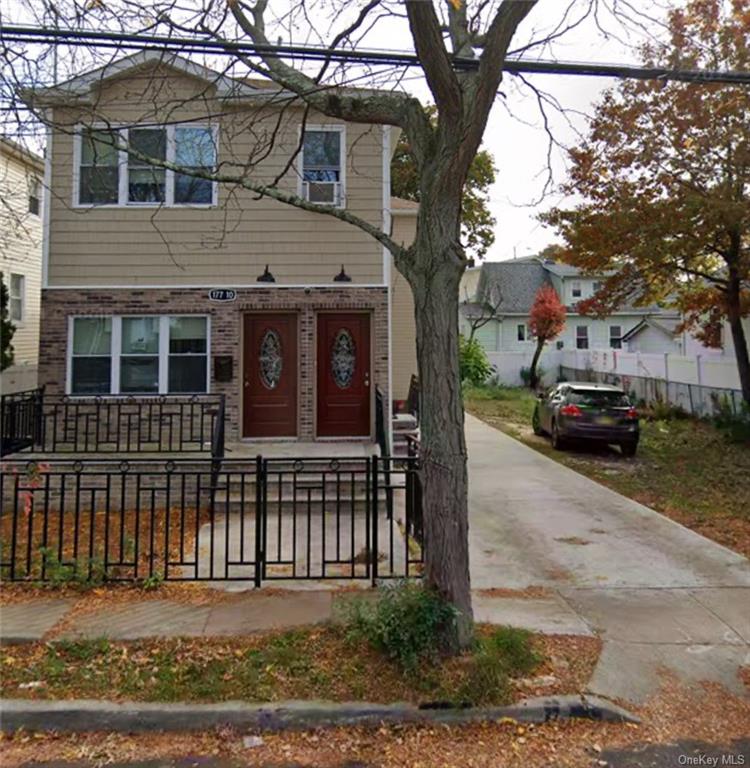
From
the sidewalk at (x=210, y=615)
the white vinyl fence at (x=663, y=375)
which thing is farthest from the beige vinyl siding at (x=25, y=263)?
the white vinyl fence at (x=663, y=375)

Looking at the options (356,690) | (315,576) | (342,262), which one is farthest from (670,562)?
(342,262)

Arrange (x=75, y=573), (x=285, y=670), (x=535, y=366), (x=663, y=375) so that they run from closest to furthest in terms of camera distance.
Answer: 1. (x=285, y=670)
2. (x=75, y=573)
3. (x=663, y=375)
4. (x=535, y=366)

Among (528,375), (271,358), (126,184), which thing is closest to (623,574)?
(271,358)

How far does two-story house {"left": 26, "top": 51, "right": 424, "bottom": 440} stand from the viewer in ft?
32.6

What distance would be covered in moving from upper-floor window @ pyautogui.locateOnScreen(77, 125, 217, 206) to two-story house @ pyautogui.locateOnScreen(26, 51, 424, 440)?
0.08 feet

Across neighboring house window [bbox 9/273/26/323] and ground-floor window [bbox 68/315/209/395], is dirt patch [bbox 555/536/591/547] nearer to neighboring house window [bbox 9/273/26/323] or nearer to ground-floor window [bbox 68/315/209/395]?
ground-floor window [bbox 68/315/209/395]

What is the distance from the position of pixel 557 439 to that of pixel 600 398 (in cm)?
132

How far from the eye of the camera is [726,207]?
11766mm

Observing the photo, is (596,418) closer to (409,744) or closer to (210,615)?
(210,615)

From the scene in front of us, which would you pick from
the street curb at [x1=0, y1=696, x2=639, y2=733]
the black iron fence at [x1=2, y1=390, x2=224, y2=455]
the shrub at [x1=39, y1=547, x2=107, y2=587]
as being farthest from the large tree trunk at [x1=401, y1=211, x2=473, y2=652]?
the black iron fence at [x1=2, y1=390, x2=224, y2=455]

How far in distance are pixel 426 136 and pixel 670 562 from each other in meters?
4.82

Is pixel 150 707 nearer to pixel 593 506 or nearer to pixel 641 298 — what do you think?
pixel 593 506

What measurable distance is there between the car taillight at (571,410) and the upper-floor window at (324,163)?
271 inches

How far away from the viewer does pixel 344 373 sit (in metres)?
10.3
